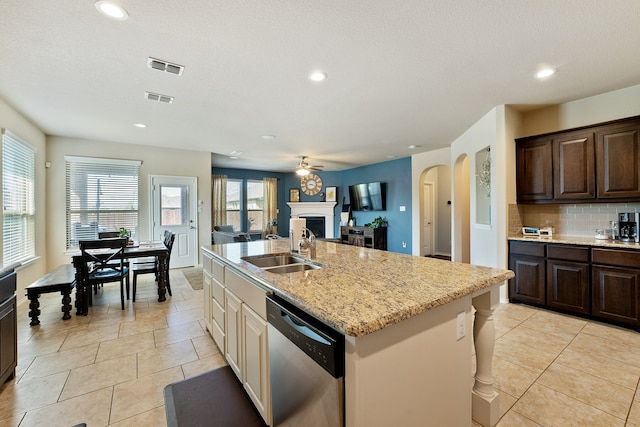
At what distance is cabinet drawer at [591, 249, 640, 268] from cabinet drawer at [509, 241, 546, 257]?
0.45 metres

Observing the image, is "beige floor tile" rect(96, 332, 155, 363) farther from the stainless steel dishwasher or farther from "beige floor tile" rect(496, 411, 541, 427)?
"beige floor tile" rect(496, 411, 541, 427)

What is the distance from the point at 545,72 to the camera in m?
2.69

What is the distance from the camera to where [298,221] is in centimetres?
243

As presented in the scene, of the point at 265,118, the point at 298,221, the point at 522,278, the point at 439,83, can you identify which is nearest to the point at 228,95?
the point at 265,118

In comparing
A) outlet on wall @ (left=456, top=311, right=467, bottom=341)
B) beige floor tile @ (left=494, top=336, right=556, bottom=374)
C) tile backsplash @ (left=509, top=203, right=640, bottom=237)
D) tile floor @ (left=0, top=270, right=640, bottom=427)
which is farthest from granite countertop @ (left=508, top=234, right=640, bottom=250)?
outlet on wall @ (left=456, top=311, right=467, bottom=341)

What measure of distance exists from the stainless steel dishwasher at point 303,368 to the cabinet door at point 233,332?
53cm

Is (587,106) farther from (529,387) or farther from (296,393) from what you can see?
(296,393)

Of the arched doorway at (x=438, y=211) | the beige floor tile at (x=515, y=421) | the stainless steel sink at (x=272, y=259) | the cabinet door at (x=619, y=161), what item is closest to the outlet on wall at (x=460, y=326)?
the beige floor tile at (x=515, y=421)

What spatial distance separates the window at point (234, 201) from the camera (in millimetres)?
8453

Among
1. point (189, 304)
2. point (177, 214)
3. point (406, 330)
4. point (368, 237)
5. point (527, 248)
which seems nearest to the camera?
point (406, 330)

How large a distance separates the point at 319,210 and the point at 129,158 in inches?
209

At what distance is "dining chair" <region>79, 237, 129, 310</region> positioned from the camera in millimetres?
3291

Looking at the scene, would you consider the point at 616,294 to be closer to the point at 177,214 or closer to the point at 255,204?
the point at 177,214

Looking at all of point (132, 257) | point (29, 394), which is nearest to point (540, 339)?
point (29, 394)
